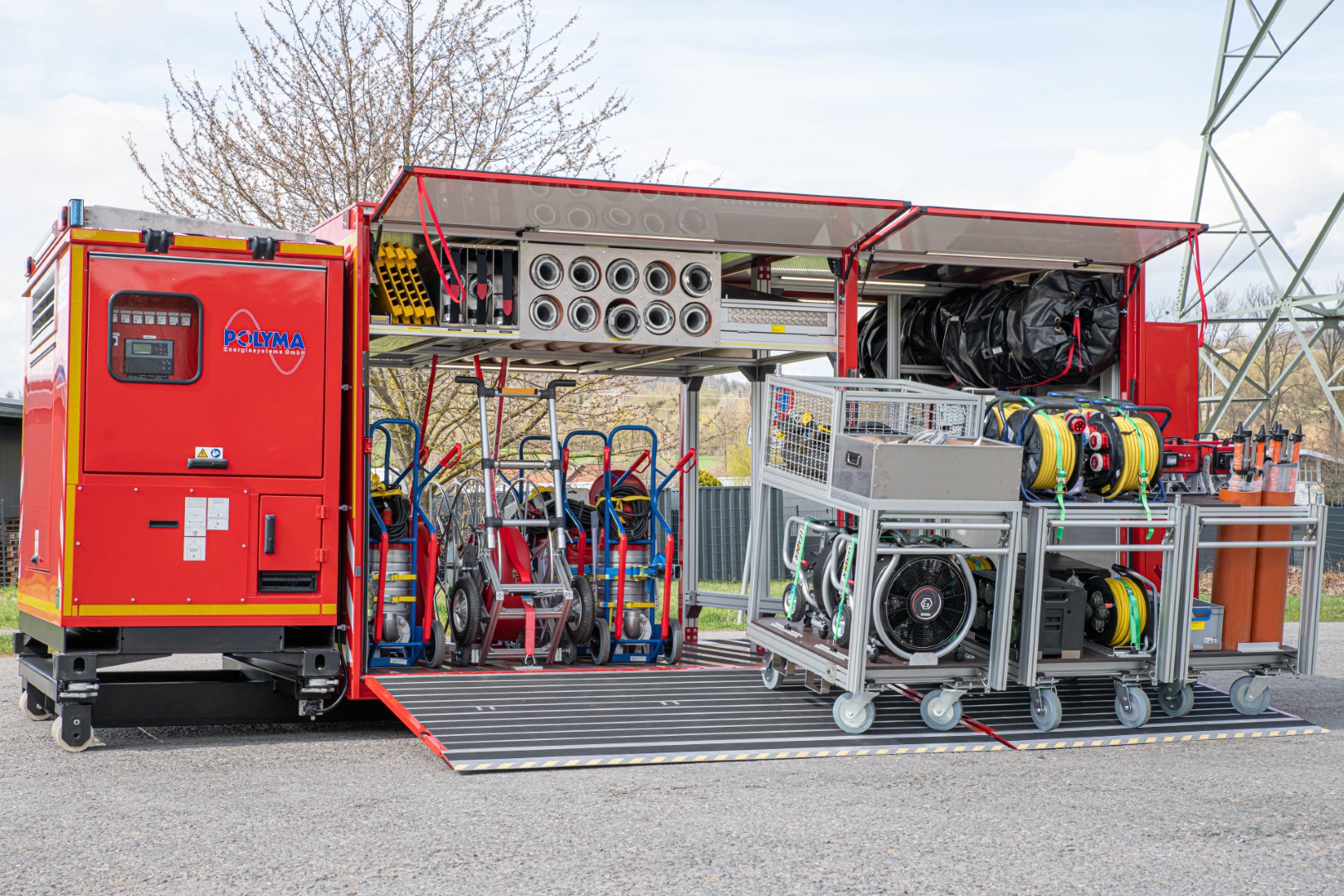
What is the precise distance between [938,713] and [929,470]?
4.38 ft

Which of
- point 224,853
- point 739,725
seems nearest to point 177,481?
point 224,853

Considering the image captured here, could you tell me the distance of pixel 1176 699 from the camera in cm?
752

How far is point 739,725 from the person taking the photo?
6.93m

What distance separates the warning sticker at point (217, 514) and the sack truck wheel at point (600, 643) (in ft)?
8.22

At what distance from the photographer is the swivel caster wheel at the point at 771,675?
7.74 metres

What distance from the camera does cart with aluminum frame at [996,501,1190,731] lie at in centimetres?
694

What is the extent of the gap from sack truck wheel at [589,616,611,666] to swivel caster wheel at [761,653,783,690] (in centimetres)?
112

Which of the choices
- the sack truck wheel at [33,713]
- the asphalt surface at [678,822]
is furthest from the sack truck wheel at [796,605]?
the sack truck wheel at [33,713]

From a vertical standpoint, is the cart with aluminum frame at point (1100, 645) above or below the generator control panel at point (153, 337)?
below

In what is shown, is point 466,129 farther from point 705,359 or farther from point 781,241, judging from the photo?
point 781,241

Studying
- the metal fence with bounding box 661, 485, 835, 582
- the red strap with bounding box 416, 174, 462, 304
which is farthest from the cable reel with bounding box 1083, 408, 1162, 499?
the metal fence with bounding box 661, 485, 835, 582

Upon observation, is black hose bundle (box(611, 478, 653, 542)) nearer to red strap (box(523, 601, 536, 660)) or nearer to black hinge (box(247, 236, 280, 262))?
red strap (box(523, 601, 536, 660))

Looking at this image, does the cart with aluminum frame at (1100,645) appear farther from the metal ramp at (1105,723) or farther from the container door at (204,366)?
the container door at (204,366)

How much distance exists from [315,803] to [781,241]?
445 centimetres
